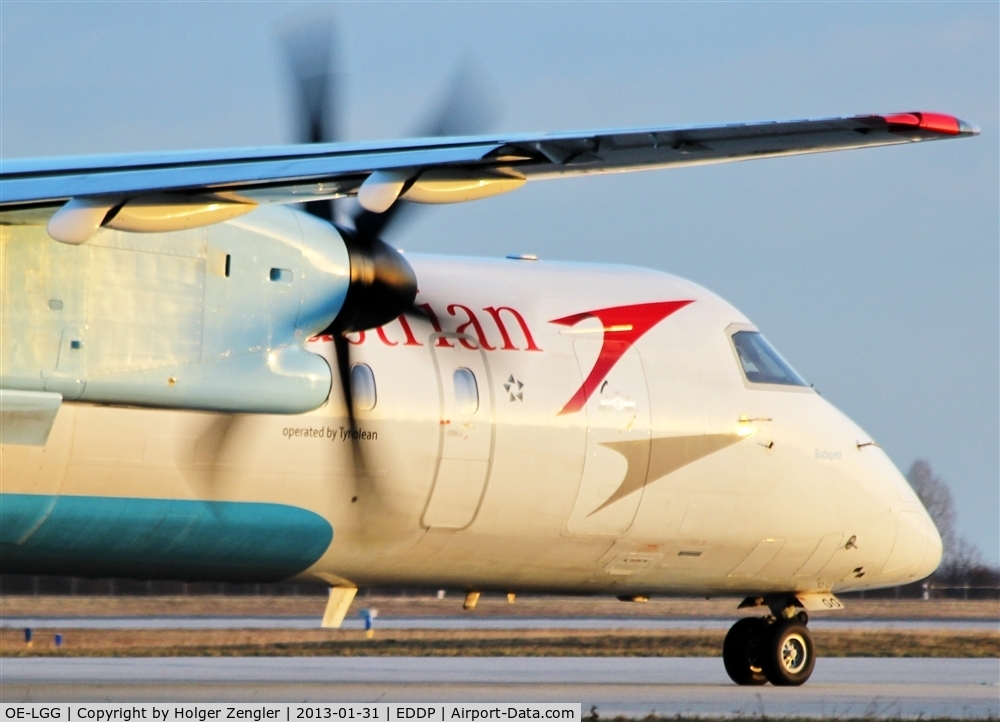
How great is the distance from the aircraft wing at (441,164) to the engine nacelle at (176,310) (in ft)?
6.32

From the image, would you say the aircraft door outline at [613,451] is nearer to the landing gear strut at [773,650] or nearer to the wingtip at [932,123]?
the landing gear strut at [773,650]

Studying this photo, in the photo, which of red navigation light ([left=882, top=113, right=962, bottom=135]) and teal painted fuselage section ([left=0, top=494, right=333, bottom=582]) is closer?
red navigation light ([left=882, top=113, right=962, bottom=135])

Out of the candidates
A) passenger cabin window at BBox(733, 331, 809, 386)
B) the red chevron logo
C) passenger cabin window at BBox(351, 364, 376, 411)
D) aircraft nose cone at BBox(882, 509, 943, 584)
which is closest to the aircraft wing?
passenger cabin window at BBox(351, 364, 376, 411)

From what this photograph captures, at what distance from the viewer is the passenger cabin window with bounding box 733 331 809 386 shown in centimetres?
1706

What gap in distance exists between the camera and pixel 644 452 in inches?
615

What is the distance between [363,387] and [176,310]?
106 inches

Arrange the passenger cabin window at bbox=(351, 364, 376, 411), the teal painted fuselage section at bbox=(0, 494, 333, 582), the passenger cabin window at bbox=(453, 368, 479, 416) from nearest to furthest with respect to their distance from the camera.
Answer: the teal painted fuselage section at bbox=(0, 494, 333, 582) → the passenger cabin window at bbox=(351, 364, 376, 411) → the passenger cabin window at bbox=(453, 368, 479, 416)

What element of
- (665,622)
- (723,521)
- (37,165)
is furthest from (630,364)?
(665,622)

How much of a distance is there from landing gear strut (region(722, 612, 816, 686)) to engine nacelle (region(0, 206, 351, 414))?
776cm

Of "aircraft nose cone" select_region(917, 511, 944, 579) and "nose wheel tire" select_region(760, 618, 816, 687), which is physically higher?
"aircraft nose cone" select_region(917, 511, 944, 579)

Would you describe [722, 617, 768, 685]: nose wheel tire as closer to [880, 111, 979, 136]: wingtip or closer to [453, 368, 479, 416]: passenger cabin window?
[453, 368, 479, 416]: passenger cabin window

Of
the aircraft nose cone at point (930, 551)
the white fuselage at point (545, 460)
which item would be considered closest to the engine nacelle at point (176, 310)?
the white fuselage at point (545, 460)

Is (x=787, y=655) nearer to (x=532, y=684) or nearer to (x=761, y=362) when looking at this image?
(x=532, y=684)

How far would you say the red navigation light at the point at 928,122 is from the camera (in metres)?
8.15
